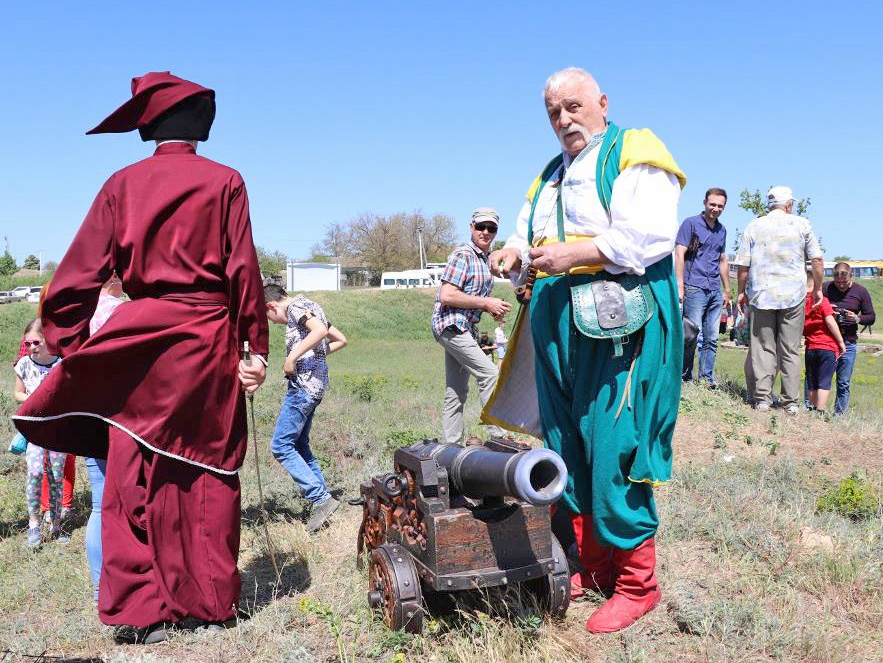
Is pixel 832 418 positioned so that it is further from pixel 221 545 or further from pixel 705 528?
pixel 221 545

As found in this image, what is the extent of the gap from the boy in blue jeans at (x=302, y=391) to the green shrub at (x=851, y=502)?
3.28 m

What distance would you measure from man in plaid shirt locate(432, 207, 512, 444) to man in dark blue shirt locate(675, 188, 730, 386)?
10.4 feet

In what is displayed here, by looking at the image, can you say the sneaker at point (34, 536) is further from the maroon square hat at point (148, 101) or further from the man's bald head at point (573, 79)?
the man's bald head at point (573, 79)

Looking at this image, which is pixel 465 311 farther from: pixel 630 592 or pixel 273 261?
pixel 273 261

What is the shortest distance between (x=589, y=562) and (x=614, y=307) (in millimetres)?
1288

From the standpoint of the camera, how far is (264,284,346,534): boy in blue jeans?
5625mm

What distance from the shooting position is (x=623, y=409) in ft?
11.6

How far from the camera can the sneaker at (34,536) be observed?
5.61 metres

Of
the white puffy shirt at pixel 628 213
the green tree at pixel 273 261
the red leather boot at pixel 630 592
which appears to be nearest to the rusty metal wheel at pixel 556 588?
the red leather boot at pixel 630 592

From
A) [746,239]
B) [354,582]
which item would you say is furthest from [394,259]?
[354,582]

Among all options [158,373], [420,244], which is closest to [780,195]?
[158,373]

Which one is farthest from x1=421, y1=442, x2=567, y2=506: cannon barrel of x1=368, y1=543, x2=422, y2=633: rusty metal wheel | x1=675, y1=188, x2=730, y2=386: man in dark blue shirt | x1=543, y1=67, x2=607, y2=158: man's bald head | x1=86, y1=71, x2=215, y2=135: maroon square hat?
x1=675, y1=188, x2=730, y2=386: man in dark blue shirt

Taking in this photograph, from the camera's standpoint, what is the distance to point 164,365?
12.0ft

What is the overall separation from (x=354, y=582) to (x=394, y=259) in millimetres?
68201
